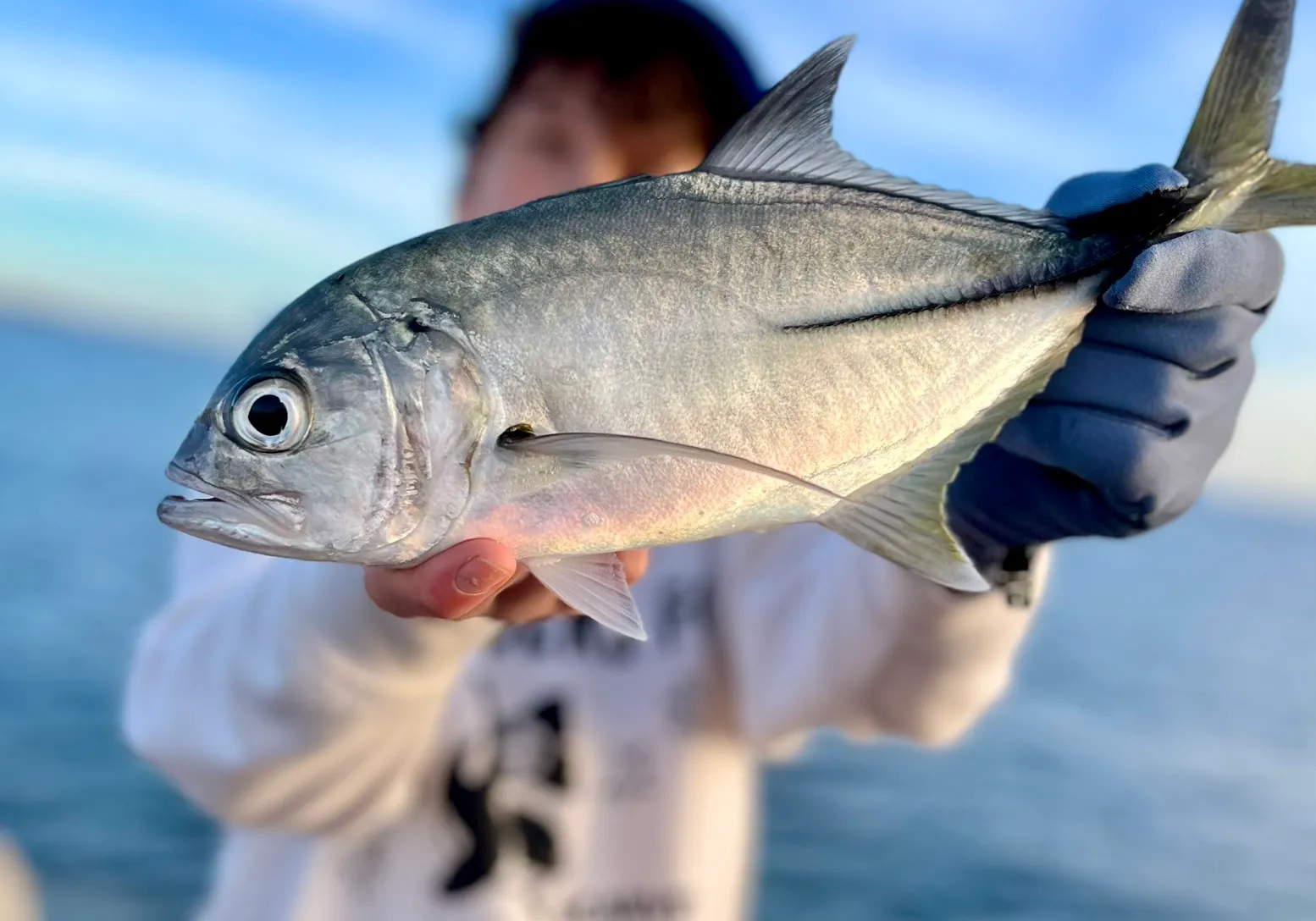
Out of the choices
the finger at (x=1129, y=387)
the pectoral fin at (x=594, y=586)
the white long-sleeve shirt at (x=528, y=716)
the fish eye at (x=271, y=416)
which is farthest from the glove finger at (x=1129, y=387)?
the fish eye at (x=271, y=416)

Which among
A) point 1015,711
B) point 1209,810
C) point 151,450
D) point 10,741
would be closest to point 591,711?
point 10,741

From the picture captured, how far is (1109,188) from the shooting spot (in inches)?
44.9

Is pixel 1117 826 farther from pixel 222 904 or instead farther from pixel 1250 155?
pixel 1250 155

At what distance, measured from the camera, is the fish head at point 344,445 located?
0.87 m

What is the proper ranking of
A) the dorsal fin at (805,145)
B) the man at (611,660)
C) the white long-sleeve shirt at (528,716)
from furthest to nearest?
the white long-sleeve shirt at (528,716)
the man at (611,660)
the dorsal fin at (805,145)

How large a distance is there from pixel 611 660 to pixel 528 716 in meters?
0.24

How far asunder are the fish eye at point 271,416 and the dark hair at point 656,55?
1.52 meters

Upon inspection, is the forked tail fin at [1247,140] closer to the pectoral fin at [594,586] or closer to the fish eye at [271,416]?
the pectoral fin at [594,586]

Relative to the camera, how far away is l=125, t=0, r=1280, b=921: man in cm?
126

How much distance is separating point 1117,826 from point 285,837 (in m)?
4.55

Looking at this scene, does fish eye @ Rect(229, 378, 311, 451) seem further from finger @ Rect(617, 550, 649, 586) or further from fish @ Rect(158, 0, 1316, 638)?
finger @ Rect(617, 550, 649, 586)

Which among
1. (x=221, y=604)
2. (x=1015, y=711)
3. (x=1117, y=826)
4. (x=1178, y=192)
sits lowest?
(x=221, y=604)

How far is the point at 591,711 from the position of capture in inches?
86.6

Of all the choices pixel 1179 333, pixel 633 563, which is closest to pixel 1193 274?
pixel 1179 333
